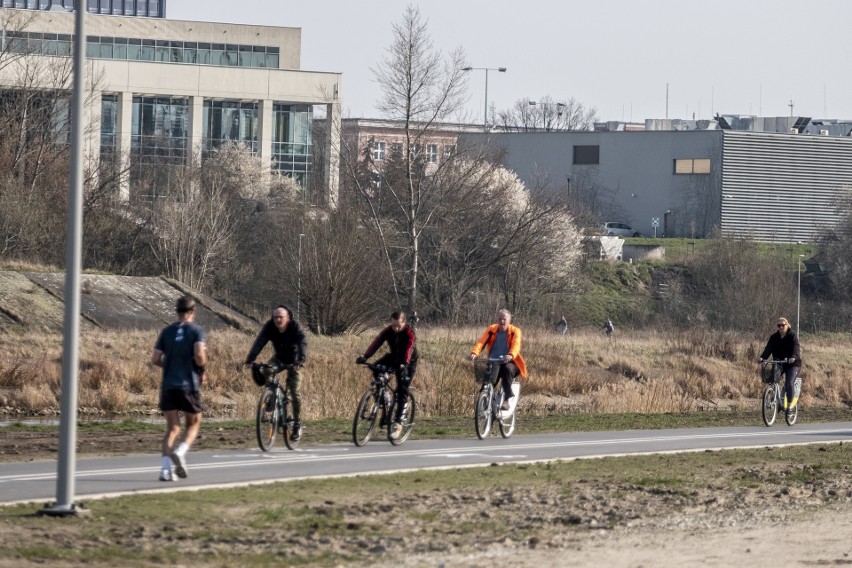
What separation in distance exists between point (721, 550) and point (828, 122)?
125610 millimetres

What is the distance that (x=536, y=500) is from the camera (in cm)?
1446

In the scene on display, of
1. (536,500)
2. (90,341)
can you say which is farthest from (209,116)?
(536,500)

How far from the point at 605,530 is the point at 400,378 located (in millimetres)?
6873

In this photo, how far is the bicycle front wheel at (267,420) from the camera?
17953mm

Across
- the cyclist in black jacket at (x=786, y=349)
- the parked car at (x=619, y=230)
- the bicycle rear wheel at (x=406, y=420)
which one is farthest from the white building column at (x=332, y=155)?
the bicycle rear wheel at (x=406, y=420)

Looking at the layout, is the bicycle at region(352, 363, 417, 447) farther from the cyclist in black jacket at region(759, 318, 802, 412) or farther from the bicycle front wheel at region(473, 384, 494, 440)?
the cyclist in black jacket at region(759, 318, 802, 412)

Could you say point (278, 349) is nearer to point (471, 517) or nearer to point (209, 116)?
point (471, 517)

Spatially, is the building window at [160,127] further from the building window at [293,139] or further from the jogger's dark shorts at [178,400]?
the jogger's dark shorts at [178,400]

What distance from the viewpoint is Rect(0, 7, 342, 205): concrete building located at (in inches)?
3196

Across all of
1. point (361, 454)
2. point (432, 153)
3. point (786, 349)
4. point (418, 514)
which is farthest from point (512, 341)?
point (432, 153)

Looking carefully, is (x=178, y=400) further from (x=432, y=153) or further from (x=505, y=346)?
(x=432, y=153)

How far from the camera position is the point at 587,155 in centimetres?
10806

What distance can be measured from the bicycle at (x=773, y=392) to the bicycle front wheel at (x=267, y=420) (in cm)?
1181

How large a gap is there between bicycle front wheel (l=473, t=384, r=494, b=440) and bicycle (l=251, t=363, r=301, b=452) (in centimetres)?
357
